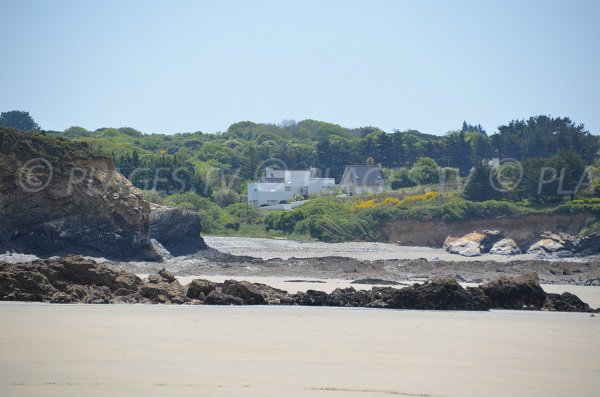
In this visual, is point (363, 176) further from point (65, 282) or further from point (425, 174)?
point (65, 282)

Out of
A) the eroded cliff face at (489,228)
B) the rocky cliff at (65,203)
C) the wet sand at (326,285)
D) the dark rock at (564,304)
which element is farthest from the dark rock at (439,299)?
the eroded cliff face at (489,228)

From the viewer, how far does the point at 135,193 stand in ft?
107

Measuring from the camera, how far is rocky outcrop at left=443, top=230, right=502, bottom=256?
1670 inches

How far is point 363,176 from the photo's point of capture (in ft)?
252

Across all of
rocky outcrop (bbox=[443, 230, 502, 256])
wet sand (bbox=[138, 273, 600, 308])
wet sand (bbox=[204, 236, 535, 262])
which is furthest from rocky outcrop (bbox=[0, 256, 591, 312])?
rocky outcrop (bbox=[443, 230, 502, 256])

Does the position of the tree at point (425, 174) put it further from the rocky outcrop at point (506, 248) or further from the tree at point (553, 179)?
the rocky outcrop at point (506, 248)

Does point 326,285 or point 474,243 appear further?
point 474,243

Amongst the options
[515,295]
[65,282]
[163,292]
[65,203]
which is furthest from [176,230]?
[515,295]

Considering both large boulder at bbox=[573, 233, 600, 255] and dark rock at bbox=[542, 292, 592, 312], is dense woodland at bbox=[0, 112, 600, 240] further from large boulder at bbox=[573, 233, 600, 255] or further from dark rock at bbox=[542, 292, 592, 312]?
dark rock at bbox=[542, 292, 592, 312]

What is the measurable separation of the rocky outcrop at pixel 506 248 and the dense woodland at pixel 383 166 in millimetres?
2636

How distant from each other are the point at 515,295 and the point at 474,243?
2468cm

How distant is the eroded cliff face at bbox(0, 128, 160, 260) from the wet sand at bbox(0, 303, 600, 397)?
42.0 feet

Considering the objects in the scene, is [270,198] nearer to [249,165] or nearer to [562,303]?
[249,165]

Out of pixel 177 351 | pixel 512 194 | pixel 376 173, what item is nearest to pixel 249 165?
pixel 376 173
